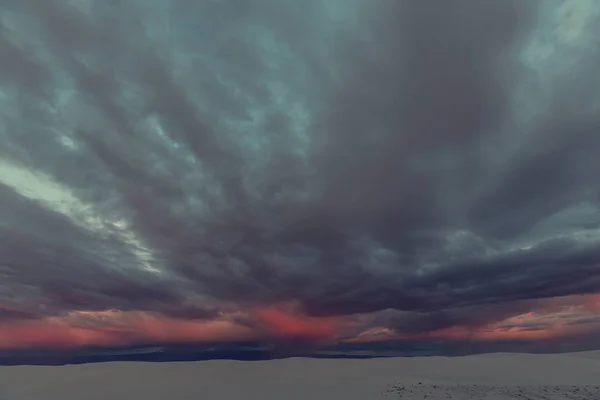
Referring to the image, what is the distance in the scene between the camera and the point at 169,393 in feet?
89.8

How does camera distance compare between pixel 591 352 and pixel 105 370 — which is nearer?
pixel 105 370

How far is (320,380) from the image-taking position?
31.4 m

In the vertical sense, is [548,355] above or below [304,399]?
above

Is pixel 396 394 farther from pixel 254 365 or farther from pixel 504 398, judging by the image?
pixel 254 365

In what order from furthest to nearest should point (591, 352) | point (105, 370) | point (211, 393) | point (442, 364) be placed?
point (591, 352)
point (442, 364)
point (105, 370)
point (211, 393)

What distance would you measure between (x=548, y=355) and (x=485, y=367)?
1040cm

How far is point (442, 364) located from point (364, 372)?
8.66 m

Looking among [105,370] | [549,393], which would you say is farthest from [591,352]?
[105,370]

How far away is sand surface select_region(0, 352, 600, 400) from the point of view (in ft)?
86.1

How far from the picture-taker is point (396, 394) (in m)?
25.9

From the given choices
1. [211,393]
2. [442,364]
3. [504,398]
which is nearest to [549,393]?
[504,398]

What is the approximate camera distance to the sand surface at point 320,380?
26250mm

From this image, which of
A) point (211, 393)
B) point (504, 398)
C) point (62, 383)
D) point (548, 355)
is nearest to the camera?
point (504, 398)

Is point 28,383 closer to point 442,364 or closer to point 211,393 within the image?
point 211,393
